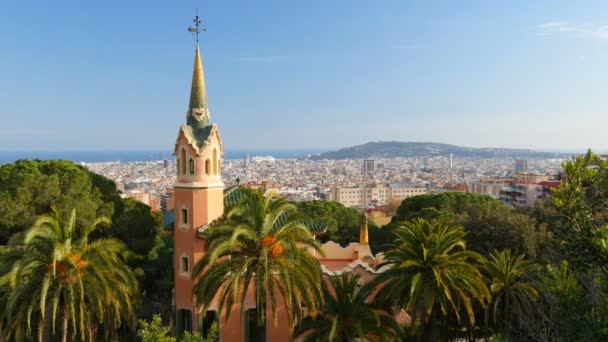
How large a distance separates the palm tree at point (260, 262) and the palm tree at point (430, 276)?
2.42m

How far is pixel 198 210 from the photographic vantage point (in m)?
17.2

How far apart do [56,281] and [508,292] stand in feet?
43.6

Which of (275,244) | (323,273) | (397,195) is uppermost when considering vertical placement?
(275,244)

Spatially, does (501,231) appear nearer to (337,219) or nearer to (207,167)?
(207,167)

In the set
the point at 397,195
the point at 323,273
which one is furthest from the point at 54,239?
the point at 397,195

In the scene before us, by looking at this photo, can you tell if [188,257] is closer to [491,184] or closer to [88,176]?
[88,176]

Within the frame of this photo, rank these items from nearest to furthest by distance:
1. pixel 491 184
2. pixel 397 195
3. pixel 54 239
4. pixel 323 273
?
pixel 54 239 → pixel 323 273 → pixel 491 184 → pixel 397 195

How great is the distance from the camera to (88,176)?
24.3m

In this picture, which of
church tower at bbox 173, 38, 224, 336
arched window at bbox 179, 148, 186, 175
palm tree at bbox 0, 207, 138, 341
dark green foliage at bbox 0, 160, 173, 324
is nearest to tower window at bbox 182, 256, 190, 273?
church tower at bbox 173, 38, 224, 336

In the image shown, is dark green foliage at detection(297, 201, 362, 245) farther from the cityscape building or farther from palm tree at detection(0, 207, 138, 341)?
palm tree at detection(0, 207, 138, 341)

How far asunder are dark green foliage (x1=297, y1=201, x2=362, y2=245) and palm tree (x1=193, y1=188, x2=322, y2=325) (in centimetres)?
1826

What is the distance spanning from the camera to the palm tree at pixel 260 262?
1389cm

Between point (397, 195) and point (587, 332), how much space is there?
5999 inches

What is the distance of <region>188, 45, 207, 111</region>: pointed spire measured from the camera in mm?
17953
